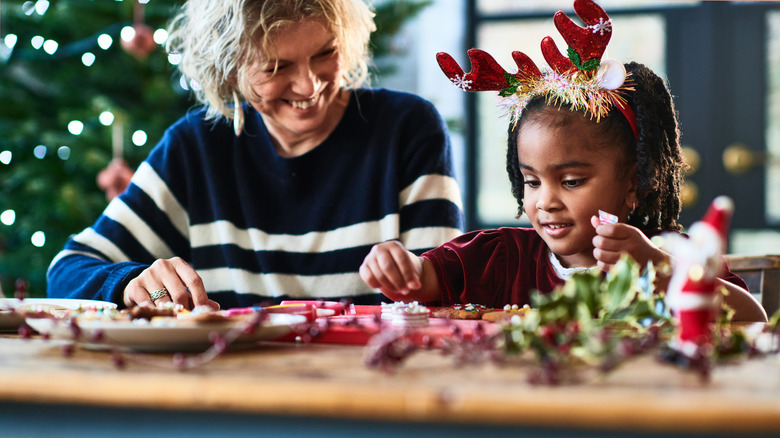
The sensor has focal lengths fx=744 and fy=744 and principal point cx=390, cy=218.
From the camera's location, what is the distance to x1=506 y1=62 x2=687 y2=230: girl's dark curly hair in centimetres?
136

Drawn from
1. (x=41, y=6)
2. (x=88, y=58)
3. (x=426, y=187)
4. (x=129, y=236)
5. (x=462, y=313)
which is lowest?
(x=462, y=313)

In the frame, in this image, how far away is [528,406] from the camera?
494 mm

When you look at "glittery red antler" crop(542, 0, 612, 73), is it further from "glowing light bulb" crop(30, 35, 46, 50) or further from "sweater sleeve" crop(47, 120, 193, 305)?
"glowing light bulb" crop(30, 35, 46, 50)

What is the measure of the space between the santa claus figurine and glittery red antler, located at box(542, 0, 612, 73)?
64cm

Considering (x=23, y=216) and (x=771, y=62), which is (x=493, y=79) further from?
(x=771, y=62)

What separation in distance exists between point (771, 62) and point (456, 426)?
10.5 ft

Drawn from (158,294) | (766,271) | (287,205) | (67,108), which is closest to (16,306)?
(158,294)

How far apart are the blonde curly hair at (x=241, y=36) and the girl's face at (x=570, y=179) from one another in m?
0.53

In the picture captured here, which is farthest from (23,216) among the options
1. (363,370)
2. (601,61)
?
(363,370)

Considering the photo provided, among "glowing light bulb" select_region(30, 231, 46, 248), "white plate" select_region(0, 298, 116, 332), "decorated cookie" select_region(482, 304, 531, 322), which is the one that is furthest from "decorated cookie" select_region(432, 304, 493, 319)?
"glowing light bulb" select_region(30, 231, 46, 248)

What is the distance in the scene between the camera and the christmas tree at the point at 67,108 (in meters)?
2.61

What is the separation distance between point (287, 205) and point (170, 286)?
572 millimetres

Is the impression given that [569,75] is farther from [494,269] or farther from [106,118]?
[106,118]

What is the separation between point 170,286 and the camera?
123 centimetres
